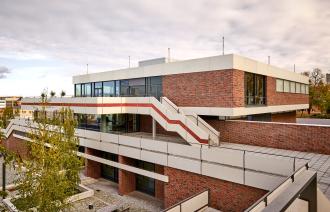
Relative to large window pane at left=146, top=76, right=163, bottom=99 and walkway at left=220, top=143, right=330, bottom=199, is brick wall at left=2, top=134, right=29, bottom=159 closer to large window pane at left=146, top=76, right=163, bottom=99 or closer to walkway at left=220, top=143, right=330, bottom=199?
large window pane at left=146, top=76, right=163, bottom=99

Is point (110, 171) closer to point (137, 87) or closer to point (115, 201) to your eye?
point (115, 201)

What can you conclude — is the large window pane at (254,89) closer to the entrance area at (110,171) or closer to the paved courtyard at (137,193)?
the paved courtyard at (137,193)

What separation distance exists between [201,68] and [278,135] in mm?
7248

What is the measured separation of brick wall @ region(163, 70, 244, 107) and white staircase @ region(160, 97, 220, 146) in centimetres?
98

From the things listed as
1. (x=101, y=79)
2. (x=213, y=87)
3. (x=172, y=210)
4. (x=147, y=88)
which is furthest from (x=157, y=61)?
(x=172, y=210)

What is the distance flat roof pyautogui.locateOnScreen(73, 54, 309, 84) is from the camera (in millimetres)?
18156

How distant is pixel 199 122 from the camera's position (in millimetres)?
18656

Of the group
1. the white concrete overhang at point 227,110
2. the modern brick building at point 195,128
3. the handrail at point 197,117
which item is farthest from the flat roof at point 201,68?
the white concrete overhang at point 227,110

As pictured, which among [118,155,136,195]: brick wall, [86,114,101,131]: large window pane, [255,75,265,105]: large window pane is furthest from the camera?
[86,114,101,131]: large window pane

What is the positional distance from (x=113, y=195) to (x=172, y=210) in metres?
11.0

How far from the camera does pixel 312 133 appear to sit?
51.3 feet

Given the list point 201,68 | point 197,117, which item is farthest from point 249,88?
point 197,117

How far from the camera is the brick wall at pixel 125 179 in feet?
70.2

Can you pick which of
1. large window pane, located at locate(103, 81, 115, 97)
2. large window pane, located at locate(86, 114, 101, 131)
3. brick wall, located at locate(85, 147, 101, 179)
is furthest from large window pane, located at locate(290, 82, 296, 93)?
brick wall, located at locate(85, 147, 101, 179)
